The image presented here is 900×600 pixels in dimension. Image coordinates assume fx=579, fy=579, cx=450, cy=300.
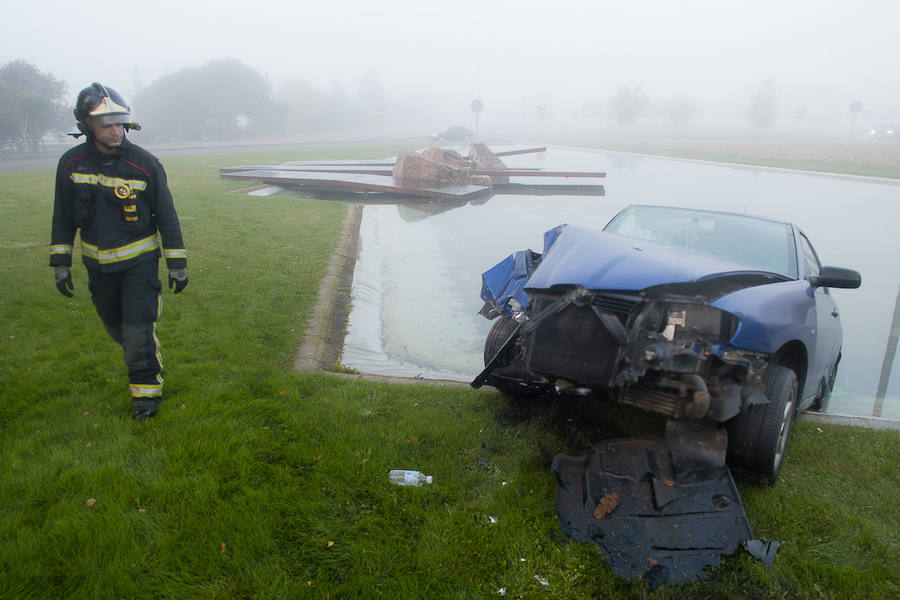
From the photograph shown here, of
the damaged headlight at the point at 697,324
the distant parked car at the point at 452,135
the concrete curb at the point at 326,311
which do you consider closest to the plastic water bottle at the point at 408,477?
the damaged headlight at the point at 697,324

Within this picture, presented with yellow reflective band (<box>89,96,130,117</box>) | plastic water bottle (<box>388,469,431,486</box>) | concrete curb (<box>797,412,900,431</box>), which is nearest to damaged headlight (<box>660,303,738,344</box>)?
plastic water bottle (<box>388,469,431,486</box>)

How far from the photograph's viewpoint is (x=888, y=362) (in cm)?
566

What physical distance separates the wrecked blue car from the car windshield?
1.09 feet

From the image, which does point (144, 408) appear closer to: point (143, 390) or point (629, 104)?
point (143, 390)

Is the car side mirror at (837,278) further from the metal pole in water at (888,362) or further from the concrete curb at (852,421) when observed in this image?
the metal pole in water at (888,362)

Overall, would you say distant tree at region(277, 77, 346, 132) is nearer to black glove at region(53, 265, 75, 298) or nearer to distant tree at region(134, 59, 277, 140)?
distant tree at region(134, 59, 277, 140)

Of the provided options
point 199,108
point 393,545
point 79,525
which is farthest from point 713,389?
point 199,108

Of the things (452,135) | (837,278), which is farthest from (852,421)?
(452,135)

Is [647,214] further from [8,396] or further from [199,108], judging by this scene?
[199,108]

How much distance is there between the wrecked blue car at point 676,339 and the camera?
2.92 m

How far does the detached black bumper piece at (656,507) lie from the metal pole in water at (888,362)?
2.77m

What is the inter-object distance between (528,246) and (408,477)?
6.80m

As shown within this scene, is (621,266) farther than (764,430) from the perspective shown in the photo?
Yes

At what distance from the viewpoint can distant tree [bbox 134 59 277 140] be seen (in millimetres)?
53031
